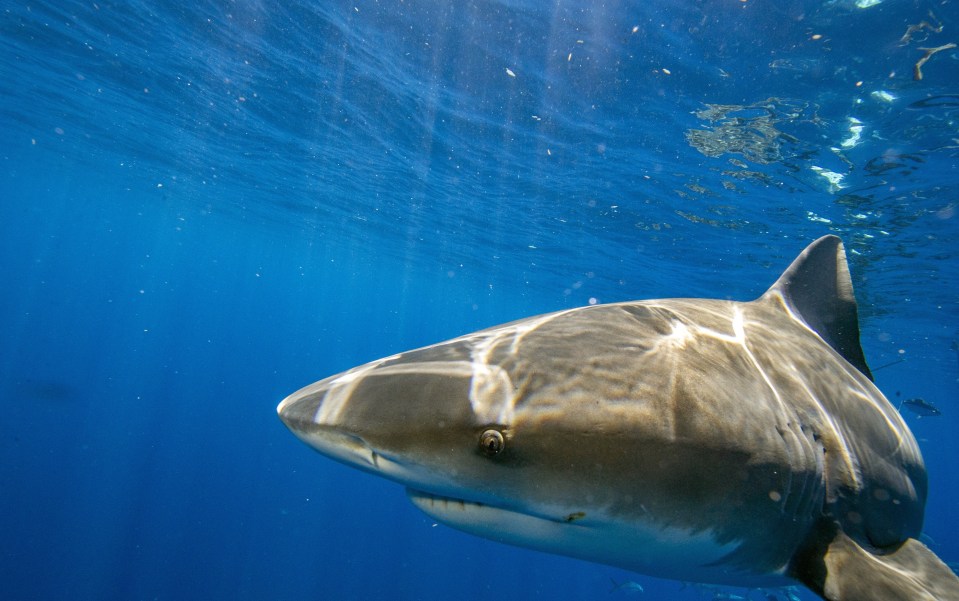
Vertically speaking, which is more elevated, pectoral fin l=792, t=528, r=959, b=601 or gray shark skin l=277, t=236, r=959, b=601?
gray shark skin l=277, t=236, r=959, b=601

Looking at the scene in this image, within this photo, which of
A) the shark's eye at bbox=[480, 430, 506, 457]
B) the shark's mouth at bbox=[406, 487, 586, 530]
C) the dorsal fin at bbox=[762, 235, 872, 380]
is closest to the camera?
the shark's eye at bbox=[480, 430, 506, 457]

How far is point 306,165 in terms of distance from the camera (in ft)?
67.6

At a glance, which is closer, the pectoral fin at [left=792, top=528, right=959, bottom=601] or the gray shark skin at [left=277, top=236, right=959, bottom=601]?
the gray shark skin at [left=277, top=236, right=959, bottom=601]

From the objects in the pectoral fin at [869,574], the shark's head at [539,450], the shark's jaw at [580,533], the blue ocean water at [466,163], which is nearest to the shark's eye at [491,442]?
the shark's head at [539,450]

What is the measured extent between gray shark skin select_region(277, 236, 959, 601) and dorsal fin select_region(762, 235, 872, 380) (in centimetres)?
122

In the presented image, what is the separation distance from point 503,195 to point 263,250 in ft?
139

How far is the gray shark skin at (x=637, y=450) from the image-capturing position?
171 cm

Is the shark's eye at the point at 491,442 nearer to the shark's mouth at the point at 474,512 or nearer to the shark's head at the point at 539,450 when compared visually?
the shark's head at the point at 539,450

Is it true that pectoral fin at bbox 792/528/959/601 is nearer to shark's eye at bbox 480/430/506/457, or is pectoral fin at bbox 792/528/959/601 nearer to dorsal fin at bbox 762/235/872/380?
shark's eye at bbox 480/430/506/457

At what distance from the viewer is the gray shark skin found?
1.71 metres

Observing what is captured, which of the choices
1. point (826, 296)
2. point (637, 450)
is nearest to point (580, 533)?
point (637, 450)

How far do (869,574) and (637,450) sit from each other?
3.69ft

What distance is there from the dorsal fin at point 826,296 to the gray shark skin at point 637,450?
122cm

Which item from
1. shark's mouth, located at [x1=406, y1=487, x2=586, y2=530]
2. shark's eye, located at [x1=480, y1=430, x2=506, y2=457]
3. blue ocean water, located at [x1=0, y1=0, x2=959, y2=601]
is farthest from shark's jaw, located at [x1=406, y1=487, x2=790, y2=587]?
blue ocean water, located at [x1=0, y1=0, x2=959, y2=601]
